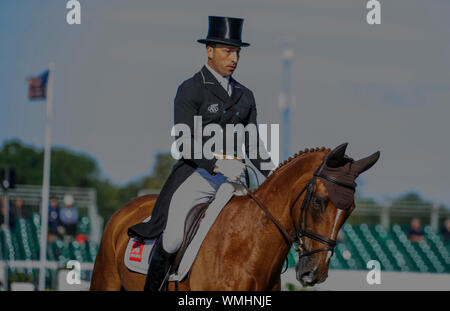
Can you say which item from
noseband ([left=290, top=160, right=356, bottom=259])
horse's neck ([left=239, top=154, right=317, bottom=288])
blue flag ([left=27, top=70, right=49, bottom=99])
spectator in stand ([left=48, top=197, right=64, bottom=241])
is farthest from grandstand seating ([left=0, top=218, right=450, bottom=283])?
noseband ([left=290, top=160, right=356, bottom=259])

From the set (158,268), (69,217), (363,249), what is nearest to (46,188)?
(69,217)

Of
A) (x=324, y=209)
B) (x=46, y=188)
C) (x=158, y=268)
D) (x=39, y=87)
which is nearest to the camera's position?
(x=324, y=209)

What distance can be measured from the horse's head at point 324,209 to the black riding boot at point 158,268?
3.79 feet

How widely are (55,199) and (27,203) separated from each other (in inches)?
50.6

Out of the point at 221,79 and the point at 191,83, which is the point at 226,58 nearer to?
the point at 221,79

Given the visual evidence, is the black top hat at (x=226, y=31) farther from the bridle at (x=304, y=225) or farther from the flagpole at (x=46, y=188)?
the flagpole at (x=46, y=188)

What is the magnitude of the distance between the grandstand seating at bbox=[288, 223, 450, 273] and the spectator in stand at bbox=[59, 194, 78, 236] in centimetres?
589

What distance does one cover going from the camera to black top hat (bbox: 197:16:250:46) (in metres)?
6.45

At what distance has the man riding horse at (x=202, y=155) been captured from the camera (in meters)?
6.27

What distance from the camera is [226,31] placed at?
6.48m

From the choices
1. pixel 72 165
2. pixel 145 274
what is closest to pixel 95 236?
pixel 145 274

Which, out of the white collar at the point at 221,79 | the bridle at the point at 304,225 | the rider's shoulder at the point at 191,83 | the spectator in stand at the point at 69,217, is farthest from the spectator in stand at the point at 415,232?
the bridle at the point at 304,225

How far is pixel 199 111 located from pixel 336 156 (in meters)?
1.33

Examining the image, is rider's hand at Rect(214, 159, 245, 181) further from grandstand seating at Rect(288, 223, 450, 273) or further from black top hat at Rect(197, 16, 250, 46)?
grandstand seating at Rect(288, 223, 450, 273)
